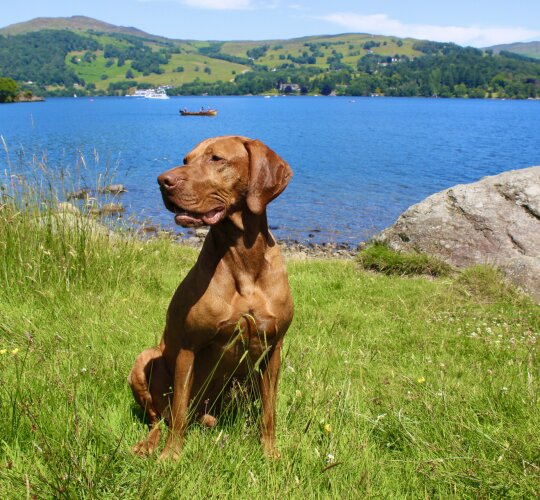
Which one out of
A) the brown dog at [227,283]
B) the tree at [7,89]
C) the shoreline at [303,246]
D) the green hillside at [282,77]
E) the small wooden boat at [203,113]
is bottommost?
the shoreline at [303,246]

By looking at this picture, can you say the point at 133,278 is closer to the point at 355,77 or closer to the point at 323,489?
the point at 323,489

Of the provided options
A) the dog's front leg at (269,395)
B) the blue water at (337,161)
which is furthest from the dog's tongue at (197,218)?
the blue water at (337,161)

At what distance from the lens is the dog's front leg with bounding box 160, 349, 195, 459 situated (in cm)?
296

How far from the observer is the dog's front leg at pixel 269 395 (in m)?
3.10

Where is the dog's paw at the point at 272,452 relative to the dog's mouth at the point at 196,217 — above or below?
below

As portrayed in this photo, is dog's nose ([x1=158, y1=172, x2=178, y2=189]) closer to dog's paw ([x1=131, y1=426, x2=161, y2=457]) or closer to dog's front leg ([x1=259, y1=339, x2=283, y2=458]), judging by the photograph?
dog's front leg ([x1=259, y1=339, x2=283, y2=458])

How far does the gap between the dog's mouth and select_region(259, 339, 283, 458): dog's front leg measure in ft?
2.70

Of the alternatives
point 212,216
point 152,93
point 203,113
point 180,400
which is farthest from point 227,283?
point 152,93

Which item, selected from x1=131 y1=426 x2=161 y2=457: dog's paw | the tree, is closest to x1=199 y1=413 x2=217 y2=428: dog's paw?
x1=131 y1=426 x2=161 y2=457: dog's paw

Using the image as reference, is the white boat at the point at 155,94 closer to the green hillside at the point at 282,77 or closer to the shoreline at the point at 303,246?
the green hillside at the point at 282,77

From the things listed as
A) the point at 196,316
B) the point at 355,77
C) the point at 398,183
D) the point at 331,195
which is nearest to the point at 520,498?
the point at 196,316

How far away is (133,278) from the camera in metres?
6.36

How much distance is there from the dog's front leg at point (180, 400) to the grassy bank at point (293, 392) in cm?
12

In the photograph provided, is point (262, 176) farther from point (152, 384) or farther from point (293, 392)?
point (293, 392)
